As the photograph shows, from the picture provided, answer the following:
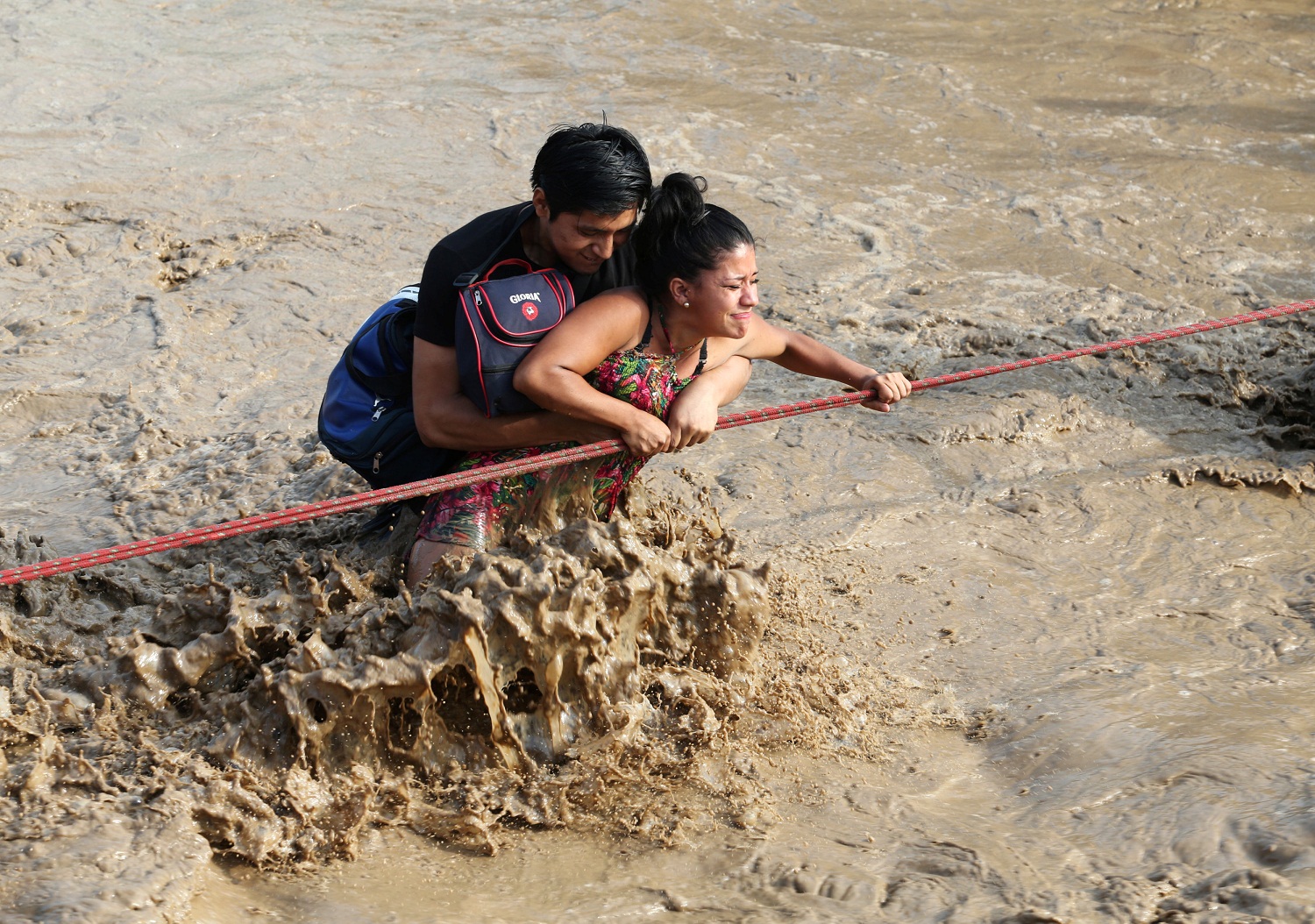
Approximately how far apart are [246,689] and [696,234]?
1.32m

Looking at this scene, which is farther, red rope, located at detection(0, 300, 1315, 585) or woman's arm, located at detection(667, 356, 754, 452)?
woman's arm, located at detection(667, 356, 754, 452)

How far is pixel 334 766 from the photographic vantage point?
2.34m

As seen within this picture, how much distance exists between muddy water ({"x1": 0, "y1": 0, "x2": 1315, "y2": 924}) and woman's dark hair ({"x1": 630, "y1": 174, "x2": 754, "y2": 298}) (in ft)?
1.97

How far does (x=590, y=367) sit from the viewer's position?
265 cm

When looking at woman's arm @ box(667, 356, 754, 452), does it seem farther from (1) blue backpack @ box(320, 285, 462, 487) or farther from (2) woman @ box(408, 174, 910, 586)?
(1) blue backpack @ box(320, 285, 462, 487)

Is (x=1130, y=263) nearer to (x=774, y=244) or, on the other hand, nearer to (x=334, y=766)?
(x=774, y=244)

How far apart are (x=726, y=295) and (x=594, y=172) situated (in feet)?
1.31

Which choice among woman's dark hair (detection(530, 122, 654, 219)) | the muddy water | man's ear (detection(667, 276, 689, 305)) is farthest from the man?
the muddy water

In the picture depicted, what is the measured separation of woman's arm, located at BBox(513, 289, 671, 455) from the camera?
2.57m

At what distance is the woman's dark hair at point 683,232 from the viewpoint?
8.71 ft

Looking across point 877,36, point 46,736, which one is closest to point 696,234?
point 46,736

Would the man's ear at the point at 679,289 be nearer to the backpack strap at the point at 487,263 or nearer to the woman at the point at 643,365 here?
the woman at the point at 643,365

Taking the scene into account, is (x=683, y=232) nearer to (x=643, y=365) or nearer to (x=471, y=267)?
(x=643, y=365)

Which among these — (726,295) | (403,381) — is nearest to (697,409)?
(726,295)
